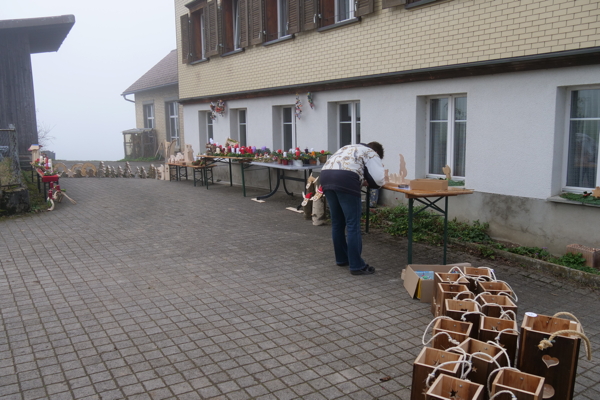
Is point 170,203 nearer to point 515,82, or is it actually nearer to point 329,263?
point 329,263

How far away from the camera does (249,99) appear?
14711 mm

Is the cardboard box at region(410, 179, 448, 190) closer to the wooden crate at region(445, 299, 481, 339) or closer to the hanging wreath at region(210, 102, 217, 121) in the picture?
the wooden crate at region(445, 299, 481, 339)

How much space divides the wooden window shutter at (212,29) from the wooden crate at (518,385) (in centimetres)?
1388

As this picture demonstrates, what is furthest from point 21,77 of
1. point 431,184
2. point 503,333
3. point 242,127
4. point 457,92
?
point 503,333

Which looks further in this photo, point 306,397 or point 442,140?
point 442,140

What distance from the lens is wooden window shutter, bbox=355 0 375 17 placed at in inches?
403

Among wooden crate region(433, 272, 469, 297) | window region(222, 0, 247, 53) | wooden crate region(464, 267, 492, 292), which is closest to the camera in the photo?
wooden crate region(433, 272, 469, 297)

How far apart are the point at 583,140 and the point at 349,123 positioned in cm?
523

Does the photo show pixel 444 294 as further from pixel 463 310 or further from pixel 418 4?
pixel 418 4

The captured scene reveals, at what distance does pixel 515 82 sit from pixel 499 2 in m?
1.21

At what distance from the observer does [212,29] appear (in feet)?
51.6

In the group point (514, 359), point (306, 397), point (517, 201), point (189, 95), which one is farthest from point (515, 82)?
point (189, 95)

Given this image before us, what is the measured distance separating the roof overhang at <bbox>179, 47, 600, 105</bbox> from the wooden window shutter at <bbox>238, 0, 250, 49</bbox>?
1.95 m

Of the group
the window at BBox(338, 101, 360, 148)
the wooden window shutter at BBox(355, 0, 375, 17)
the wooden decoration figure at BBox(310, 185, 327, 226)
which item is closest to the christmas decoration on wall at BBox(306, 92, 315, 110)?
the window at BBox(338, 101, 360, 148)
